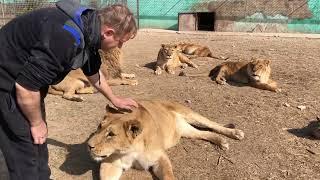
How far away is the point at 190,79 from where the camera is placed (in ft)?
29.2

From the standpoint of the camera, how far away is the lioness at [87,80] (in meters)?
8.17

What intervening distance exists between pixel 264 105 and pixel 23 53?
4.47 m

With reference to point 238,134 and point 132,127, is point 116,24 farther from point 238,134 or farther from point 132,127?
point 238,134

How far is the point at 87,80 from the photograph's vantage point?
8.52 m

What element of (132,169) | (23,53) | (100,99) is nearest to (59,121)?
(100,99)

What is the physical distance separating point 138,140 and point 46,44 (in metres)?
1.83

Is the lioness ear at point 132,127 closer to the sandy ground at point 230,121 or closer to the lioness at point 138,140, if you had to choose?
the lioness at point 138,140

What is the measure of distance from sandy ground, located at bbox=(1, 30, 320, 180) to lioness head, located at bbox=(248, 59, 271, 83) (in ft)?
0.84

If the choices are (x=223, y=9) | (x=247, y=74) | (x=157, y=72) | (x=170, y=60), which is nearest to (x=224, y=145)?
(x=247, y=74)

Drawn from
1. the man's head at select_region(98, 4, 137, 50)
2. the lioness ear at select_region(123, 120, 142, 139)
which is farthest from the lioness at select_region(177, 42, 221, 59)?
the man's head at select_region(98, 4, 137, 50)

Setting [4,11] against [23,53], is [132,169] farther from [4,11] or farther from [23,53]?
[4,11]

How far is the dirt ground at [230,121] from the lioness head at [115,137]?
51 cm

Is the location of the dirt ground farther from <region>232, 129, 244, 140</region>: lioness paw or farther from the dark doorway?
the dark doorway

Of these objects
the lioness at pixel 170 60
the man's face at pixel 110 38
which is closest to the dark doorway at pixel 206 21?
the lioness at pixel 170 60
